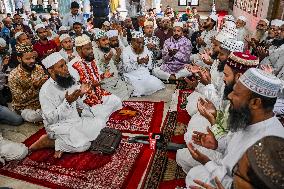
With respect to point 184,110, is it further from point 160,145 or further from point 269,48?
point 269,48

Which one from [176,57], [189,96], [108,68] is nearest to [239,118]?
[189,96]

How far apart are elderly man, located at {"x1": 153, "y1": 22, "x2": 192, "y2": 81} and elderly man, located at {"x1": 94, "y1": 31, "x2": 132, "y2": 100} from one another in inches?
43.4

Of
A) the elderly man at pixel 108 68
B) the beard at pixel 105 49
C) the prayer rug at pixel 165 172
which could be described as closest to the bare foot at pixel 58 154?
the prayer rug at pixel 165 172

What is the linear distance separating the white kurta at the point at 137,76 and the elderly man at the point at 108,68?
0.16m

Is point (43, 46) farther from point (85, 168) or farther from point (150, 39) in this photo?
point (85, 168)

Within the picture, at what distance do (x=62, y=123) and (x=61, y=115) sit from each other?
0.12 m

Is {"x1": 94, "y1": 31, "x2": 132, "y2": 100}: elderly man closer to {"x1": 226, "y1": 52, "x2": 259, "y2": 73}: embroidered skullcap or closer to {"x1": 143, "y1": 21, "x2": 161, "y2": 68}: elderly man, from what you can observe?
{"x1": 143, "y1": 21, "x2": 161, "y2": 68}: elderly man

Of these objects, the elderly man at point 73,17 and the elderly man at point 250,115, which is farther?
the elderly man at point 73,17

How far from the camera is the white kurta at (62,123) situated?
3.39 metres

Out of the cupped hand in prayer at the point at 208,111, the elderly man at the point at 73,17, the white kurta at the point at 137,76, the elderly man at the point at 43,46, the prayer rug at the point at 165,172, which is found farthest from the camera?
the elderly man at the point at 73,17

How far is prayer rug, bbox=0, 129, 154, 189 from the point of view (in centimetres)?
304

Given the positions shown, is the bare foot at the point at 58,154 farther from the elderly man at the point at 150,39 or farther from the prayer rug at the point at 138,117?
the elderly man at the point at 150,39

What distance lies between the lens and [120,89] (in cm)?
512

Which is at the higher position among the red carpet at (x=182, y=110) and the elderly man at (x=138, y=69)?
the elderly man at (x=138, y=69)
